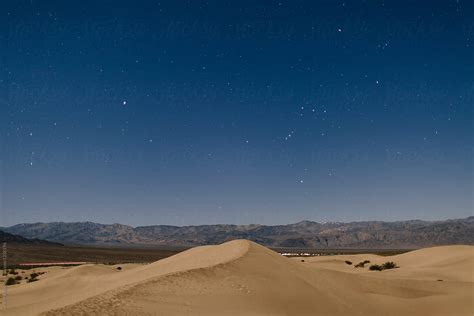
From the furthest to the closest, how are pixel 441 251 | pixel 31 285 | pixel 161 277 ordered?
pixel 441 251
pixel 31 285
pixel 161 277

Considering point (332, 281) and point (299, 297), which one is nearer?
point (299, 297)

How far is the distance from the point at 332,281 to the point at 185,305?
7.52 m

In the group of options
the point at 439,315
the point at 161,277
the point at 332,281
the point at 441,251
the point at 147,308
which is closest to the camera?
the point at 147,308

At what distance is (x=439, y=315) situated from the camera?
15.5 meters

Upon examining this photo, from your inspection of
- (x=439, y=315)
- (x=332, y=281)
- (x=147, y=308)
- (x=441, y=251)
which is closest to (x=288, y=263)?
(x=332, y=281)

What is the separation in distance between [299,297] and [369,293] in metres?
4.61

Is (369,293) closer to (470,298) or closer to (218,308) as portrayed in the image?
(470,298)

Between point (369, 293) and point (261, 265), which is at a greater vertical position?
point (261, 265)

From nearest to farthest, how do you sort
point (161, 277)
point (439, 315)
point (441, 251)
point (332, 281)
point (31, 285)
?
point (161, 277)
point (439, 315)
point (332, 281)
point (31, 285)
point (441, 251)

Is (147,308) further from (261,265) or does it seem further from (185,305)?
(261,265)

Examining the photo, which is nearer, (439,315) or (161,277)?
(161,277)

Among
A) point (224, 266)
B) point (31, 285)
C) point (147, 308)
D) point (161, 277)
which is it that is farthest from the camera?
point (31, 285)

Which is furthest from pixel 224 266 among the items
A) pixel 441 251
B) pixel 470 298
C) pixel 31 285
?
pixel 441 251

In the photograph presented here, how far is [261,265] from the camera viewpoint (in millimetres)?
15539
